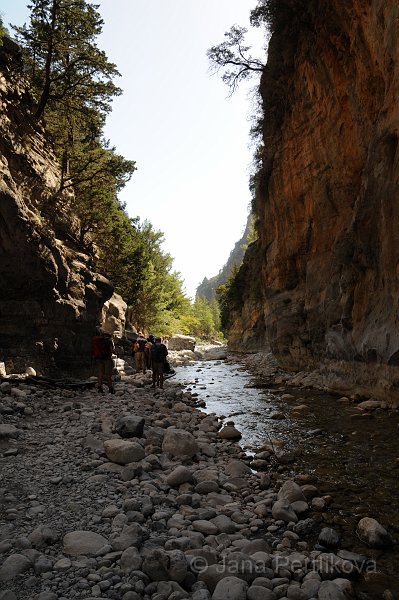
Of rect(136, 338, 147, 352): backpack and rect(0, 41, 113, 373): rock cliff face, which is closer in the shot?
rect(0, 41, 113, 373): rock cliff face

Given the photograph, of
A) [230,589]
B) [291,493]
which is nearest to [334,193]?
[291,493]

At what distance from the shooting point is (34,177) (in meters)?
17.0

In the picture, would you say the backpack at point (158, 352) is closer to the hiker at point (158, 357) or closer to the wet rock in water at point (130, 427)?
the hiker at point (158, 357)

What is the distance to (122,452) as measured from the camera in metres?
6.25

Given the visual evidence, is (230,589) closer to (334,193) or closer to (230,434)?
(230,434)

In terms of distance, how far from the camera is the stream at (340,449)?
4.55 m

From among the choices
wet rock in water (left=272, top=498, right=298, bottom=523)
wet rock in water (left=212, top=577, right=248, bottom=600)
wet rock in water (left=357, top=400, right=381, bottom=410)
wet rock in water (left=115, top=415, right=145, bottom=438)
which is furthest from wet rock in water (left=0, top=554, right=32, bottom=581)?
wet rock in water (left=357, top=400, right=381, bottom=410)

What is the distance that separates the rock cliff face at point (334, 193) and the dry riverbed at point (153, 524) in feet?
23.7

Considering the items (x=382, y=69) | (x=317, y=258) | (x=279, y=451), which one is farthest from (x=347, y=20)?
(x=279, y=451)

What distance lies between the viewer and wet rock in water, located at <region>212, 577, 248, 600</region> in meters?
3.20

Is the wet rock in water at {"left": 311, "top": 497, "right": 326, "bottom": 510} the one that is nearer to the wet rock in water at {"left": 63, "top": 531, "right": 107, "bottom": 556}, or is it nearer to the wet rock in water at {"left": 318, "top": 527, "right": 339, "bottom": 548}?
the wet rock in water at {"left": 318, "top": 527, "right": 339, "bottom": 548}

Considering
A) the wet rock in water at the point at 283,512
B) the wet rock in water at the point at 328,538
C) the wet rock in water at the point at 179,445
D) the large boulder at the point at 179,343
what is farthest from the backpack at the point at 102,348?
the large boulder at the point at 179,343

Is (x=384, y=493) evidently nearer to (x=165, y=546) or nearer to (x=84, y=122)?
(x=165, y=546)

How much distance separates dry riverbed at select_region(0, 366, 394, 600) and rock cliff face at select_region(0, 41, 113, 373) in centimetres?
696
